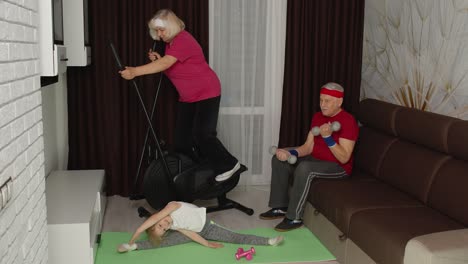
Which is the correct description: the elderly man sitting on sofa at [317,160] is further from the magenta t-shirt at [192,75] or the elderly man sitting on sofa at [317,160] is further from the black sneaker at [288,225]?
the magenta t-shirt at [192,75]

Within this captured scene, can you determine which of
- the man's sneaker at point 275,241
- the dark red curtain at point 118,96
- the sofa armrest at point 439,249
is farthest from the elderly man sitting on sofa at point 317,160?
the sofa armrest at point 439,249

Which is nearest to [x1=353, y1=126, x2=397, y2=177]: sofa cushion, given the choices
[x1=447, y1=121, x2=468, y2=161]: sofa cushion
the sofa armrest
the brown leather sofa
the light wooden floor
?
the brown leather sofa

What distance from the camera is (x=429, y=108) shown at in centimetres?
364

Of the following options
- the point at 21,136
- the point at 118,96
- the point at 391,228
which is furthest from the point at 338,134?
the point at 21,136

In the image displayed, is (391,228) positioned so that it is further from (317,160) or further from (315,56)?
(315,56)

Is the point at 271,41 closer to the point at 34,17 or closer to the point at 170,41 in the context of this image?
the point at 170,41

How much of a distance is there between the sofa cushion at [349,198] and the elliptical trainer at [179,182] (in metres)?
0.75

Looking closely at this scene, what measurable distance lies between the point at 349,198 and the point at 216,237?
0.88 meters

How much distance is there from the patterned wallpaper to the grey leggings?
4.94ft

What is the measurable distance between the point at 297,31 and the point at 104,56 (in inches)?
62.9

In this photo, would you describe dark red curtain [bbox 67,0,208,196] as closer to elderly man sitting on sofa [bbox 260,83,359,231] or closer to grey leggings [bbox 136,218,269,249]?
grey leggings [bbox 136,218,269,249]

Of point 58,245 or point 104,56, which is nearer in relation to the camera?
point 58,245

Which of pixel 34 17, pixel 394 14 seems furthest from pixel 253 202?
pixel 34 17

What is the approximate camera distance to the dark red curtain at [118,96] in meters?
4.15
